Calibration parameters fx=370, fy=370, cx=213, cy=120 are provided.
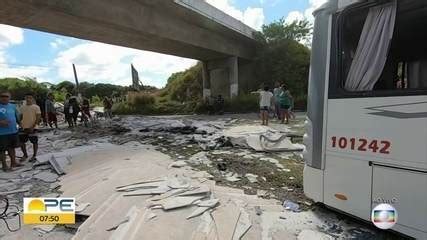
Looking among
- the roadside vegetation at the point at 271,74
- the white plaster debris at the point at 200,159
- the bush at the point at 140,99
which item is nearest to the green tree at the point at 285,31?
the roadside vegetation at the point at 271,74

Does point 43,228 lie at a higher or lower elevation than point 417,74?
lower

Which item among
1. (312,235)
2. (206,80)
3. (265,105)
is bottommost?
(312,235)

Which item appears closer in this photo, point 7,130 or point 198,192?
point 198,192

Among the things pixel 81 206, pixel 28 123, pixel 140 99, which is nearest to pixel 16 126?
pixel 28 123

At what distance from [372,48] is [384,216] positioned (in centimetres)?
180

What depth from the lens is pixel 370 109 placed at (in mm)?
3912

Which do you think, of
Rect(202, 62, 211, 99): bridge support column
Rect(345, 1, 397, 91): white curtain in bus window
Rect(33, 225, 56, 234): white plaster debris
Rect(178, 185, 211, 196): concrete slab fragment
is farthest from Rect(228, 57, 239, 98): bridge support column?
Rect(345, 1, 397, 91): white curtain in bus window

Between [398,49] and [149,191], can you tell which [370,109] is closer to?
[398,49]

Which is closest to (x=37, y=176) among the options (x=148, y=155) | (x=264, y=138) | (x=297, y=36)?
(x=148, y=155)

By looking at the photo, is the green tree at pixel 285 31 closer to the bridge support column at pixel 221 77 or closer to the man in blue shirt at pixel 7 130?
the bridge support column at pixel 221 77

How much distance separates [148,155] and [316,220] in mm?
5241

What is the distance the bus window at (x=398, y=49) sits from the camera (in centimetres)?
373

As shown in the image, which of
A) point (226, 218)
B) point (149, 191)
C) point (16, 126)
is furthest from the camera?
point (16, 126)

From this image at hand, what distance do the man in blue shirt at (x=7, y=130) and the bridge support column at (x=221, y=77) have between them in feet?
72.7
